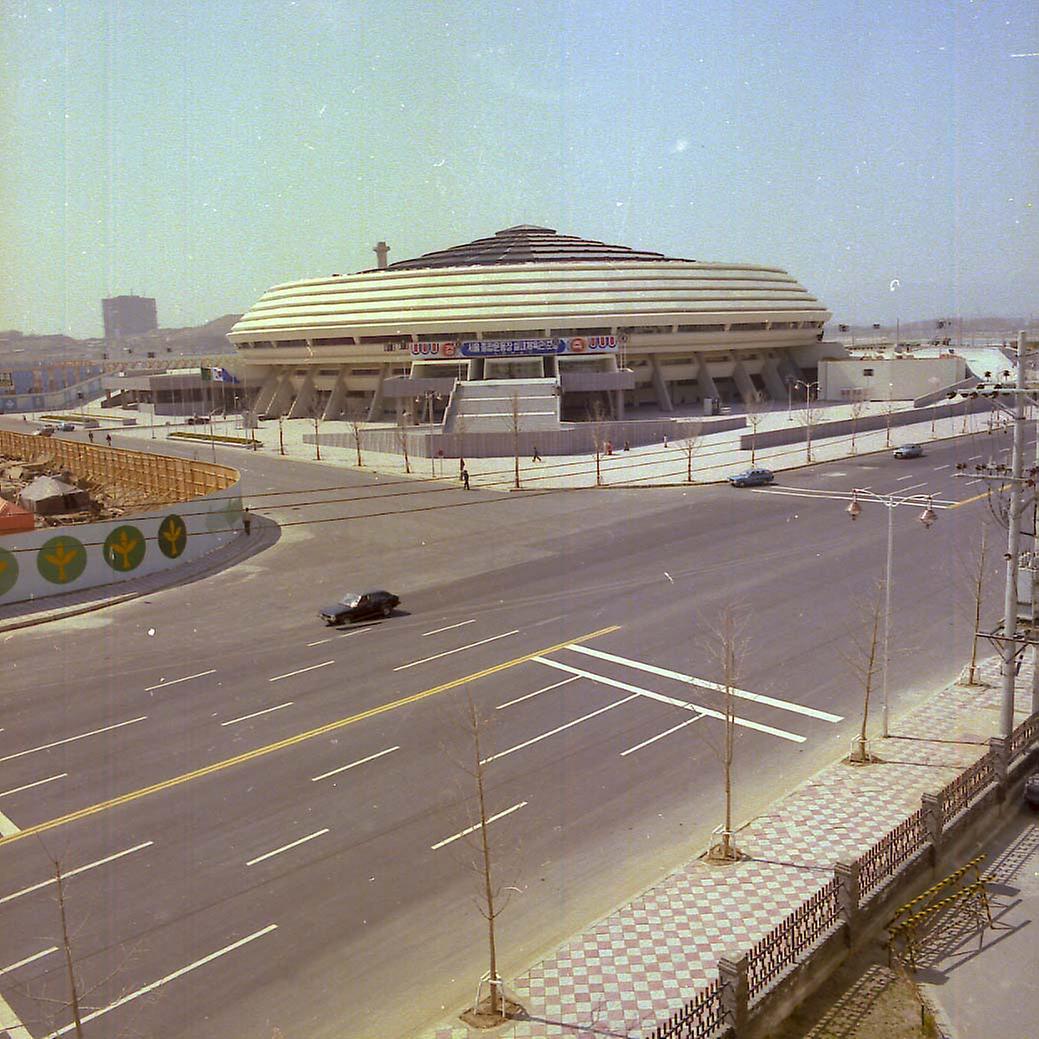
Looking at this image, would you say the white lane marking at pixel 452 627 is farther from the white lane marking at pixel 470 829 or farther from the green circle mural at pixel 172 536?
the green circle mural at pixel 172 536

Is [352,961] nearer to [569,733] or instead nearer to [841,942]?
[841,942]

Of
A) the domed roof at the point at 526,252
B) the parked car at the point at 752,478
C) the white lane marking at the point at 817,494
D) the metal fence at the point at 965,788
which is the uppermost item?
the domed roof at the point at 526,252

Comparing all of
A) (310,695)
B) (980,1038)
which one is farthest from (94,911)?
(980,1038)

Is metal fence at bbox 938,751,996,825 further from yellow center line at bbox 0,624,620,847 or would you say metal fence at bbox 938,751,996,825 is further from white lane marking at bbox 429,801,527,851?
yellow center line at bbox 0,624,620,847

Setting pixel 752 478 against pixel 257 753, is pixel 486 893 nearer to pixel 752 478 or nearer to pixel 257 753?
pixel 257 753

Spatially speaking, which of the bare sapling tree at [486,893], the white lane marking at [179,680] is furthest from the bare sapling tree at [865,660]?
the white lane marking at [179,680]

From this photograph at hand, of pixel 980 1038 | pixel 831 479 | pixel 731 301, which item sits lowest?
pixel 980 1038
